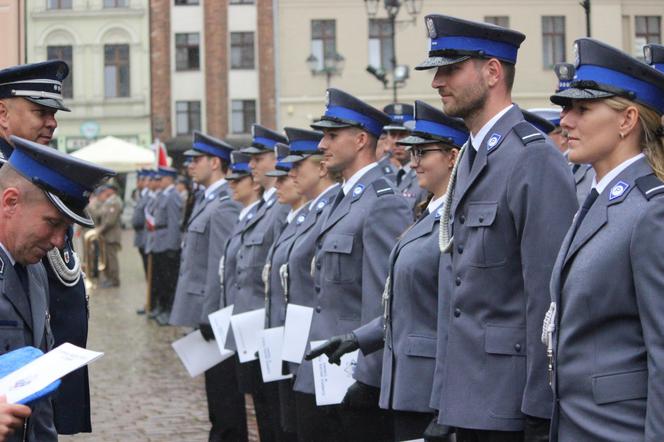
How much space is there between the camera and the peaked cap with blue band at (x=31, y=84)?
566 centimetres

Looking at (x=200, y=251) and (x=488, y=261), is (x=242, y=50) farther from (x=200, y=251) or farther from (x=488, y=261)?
(x=488, y=261)

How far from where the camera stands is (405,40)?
46.8 metres

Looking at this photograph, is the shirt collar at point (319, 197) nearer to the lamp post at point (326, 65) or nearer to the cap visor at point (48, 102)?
the cap visor at point (48, 102)

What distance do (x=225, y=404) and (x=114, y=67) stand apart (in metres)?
47.2

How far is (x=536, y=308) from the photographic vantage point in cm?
466

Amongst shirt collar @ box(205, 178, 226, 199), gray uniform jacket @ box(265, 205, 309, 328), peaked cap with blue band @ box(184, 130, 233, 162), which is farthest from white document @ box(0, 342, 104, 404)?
peaked cap with blue band @ box(184, 130, 233, 162)

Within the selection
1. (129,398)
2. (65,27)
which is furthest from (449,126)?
(65,27)

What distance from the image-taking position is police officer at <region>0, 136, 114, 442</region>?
4.16 m

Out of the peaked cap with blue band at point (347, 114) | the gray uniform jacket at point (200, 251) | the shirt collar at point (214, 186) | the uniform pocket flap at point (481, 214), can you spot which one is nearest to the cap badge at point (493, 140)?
the uniform pocket flap at point (481, 214)

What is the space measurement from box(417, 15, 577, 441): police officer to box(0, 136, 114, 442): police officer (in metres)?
1.55

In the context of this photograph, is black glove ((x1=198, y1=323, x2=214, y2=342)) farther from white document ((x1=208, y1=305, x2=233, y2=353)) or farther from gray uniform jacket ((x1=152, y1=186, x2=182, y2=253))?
gray uniform jacket ((x1=152, y1=186, x2=182, y2=253))

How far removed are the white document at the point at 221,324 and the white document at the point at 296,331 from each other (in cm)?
148

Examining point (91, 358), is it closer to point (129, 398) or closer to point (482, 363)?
point (482, 363)

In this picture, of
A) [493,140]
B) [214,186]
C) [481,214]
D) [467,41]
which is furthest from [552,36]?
[481,214]
